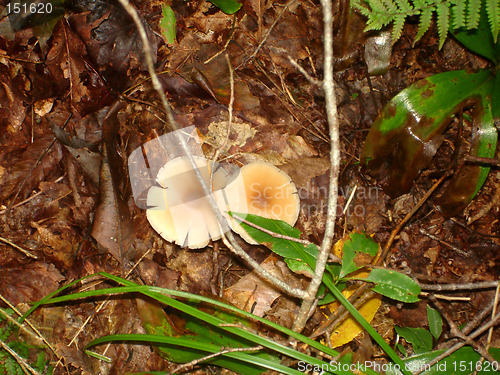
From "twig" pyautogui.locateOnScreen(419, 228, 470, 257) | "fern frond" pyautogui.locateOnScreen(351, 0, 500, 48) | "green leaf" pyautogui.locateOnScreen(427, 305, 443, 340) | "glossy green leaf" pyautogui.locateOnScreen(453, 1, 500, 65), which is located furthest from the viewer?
"twig" pyautogui.locateOnScreen(419, 228, 470, 257)

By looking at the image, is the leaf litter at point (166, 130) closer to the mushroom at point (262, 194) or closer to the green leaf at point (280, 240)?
the mushroom at point (262, 194)

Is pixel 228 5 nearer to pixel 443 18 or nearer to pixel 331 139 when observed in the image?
pixel 443 18

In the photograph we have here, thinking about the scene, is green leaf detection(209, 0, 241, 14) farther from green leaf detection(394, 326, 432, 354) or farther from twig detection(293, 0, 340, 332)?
green leaf detection(394, 326, 432, 354)

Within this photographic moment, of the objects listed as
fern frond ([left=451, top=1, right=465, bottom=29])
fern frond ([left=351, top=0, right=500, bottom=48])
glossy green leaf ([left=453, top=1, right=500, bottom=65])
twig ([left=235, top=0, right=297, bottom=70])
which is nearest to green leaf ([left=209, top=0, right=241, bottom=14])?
twig ([left=235, top=0, right=297, bottom=70])

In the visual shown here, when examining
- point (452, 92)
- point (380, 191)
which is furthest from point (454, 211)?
point (452, 92)

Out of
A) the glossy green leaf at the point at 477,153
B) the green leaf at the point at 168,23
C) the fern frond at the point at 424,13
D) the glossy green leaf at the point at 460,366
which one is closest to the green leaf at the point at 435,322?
the glossy green leaf at the point at 460,366

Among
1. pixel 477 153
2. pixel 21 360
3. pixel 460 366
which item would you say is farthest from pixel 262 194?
pixel 21 360
